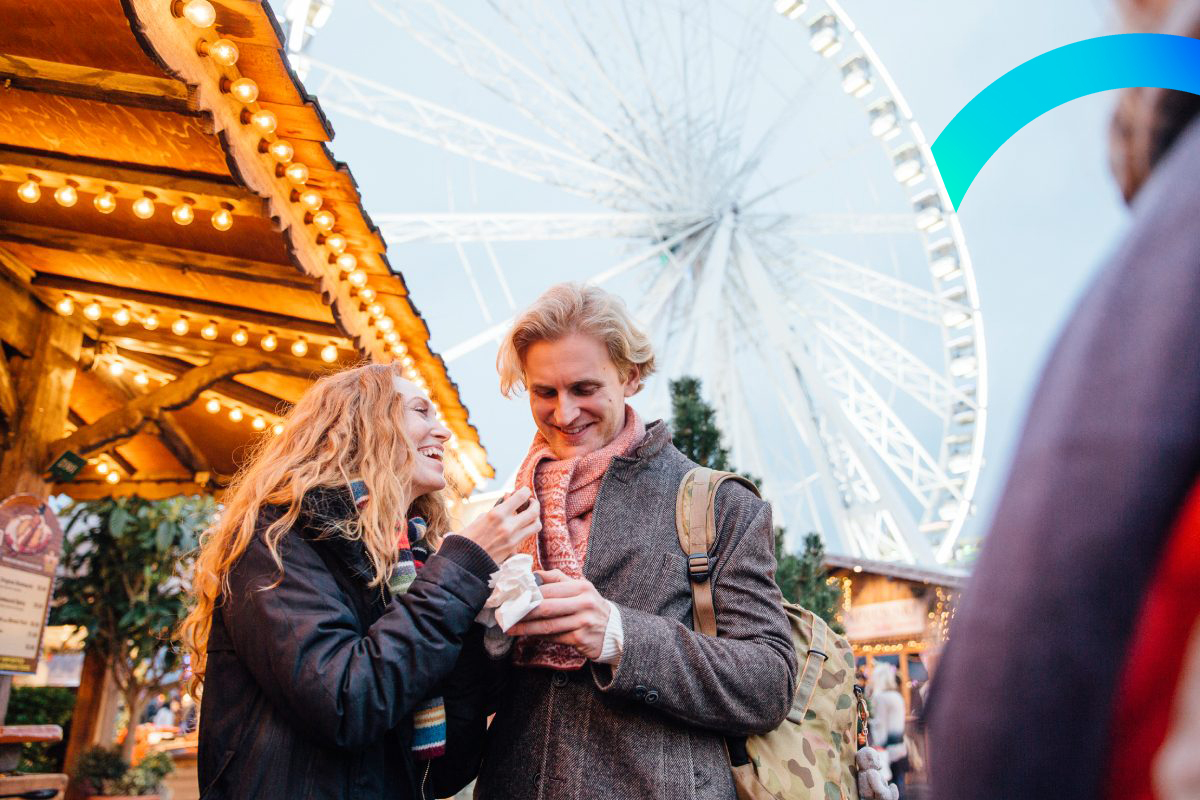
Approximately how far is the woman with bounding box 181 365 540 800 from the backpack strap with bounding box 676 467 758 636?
26 cm

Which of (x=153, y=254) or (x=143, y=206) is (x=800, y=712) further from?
(x=153, y=254)

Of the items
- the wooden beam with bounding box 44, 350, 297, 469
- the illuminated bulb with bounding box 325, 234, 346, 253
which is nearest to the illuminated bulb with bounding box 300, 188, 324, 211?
the illuminated bulb with bounding box 325, 234, 346, 253

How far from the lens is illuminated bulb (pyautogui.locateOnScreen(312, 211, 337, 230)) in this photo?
3525 mm

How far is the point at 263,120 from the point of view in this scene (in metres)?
3.00

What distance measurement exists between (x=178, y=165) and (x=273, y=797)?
2520mm

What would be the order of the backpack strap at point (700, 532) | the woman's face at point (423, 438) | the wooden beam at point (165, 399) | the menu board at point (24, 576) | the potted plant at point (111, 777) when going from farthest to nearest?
1. the potted plant at point (111, 777)
2. the wooden beam at point (165, 399)
3. the menu board at point (24, 576)
4. the woman's face at point (423, 438)
5. the backpack strap at point (700, 532)

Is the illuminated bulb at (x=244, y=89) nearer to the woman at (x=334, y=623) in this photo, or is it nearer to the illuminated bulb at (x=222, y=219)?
the illuminated bulb at (x=222, y=219)

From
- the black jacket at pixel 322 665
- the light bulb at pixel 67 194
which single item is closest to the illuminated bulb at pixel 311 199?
the light bulb at pixel 67 194

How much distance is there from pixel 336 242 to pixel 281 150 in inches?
23.4

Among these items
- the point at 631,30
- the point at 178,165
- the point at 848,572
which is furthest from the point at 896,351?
the point at 178,165

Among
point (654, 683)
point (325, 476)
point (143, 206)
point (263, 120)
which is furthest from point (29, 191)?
point (654, 683)

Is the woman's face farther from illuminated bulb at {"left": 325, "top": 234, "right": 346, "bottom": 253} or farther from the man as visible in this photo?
illuminated bulb at {"left": 325, "top": 234, "right": 346, "bottom": 253}

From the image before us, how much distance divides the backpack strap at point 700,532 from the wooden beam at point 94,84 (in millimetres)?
1978

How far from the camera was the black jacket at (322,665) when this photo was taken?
1.46 meters
